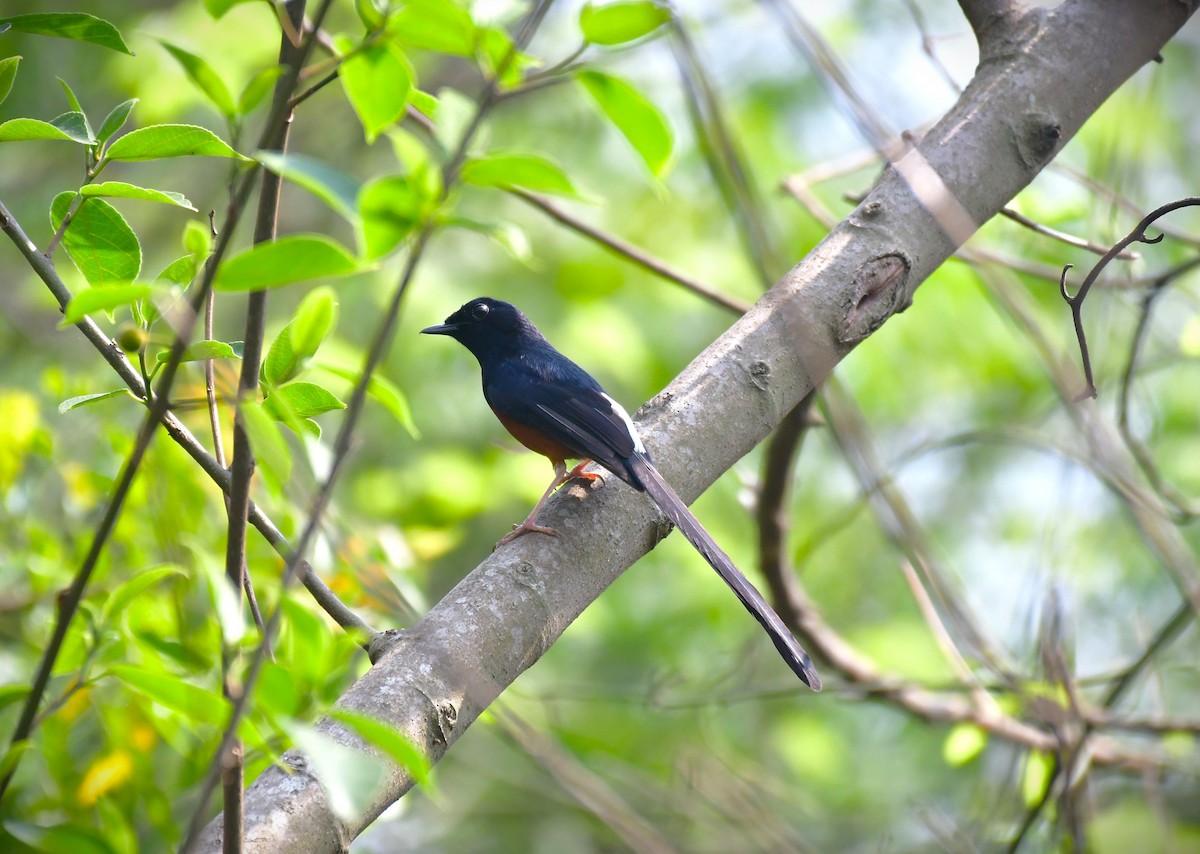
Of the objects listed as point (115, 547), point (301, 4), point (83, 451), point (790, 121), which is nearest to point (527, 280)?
point (790, 121)

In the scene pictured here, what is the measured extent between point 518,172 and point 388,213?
165 mm

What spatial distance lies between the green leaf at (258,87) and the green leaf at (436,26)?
0.51ft

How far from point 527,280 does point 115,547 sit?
→ 3604 mm

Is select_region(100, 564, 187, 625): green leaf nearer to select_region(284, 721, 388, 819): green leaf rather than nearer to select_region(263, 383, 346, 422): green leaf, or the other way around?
select_region(263, 383, 346, 422): green leaf

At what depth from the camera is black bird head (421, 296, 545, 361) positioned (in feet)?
13.9

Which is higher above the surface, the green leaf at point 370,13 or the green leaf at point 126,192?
the green leaf at point 126,192

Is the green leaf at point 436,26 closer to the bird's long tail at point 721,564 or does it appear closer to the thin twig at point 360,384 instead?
the thin twig at point 360,384

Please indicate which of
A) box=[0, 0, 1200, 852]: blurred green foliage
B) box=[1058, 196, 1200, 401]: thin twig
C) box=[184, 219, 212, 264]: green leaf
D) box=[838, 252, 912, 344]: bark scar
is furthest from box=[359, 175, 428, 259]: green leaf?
box=[1058, 196, 1200, 401]: thin twig

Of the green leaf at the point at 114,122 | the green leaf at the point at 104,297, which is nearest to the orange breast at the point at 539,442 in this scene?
the green leaf at the point at 114,122

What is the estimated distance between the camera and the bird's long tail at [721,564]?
2.38 metres

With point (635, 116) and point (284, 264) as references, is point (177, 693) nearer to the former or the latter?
point (284, 264)

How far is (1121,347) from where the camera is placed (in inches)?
271

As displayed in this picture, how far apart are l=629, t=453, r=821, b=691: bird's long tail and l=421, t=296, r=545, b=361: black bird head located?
5.38ft

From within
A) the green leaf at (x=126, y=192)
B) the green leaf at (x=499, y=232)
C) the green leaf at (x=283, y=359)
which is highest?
the green leaf at (x=126, y=192)
